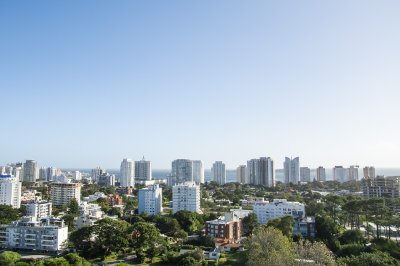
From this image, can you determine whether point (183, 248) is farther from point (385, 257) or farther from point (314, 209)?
point (314, 209)

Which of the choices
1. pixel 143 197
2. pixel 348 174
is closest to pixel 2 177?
pixel 143 197

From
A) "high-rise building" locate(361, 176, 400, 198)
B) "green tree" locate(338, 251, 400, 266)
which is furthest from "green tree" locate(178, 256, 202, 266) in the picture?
"high-rise building" locate(361, 176, 400, 198)

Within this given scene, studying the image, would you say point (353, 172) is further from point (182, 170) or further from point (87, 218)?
point (87, 218)

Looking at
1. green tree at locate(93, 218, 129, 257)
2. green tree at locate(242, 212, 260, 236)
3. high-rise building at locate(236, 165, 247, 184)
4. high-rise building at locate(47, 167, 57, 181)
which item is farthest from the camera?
high-rise building at locate(47, 167, 57, 181)

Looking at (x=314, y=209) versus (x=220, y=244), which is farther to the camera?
(x=314, y=209)

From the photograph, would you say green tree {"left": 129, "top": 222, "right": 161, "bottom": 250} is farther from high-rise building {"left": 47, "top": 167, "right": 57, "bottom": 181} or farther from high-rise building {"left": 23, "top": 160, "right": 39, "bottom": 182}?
high-rise building {"left": 47, "top": 167, "right": 57, "bottom": 181}

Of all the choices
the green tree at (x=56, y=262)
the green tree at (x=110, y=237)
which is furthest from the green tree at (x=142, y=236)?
the green tree at (x=56, y=262)

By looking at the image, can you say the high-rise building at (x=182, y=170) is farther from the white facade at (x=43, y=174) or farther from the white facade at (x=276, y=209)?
the white facade at (x=43, y=174)
